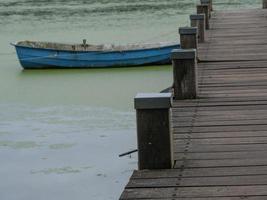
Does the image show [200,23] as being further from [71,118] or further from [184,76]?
[184,76]

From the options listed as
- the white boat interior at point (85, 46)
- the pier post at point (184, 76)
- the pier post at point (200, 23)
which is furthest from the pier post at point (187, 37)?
the white boat interior at point (85, 46)

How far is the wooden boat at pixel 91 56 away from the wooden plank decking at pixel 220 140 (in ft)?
23.4

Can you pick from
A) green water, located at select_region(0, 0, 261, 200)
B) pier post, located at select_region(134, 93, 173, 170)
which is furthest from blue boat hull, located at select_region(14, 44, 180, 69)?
pier post, located at select_region(134, 93, 173, 170)

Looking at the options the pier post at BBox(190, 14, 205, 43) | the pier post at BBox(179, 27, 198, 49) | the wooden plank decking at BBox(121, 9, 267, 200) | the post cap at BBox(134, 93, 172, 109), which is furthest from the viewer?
the pier post at BBox(190, 14, 205, 43)

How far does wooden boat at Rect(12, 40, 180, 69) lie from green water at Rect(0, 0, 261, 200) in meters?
0.25

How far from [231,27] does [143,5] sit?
18817 millimetres

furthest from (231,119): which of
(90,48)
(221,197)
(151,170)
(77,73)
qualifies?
(90,48)

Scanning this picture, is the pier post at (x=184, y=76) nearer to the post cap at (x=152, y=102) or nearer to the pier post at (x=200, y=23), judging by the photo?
the post cap at (x=152, y=102)

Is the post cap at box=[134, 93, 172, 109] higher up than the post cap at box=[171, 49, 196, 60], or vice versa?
the post cap at box=[134, 93, 172, 109]

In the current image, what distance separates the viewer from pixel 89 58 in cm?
1633

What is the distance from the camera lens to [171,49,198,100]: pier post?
6.23m

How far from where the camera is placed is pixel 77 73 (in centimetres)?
1587

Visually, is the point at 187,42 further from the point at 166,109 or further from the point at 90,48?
the point at 90,48

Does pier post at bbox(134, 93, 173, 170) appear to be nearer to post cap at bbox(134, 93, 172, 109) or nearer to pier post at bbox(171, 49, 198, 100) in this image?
post cap at bbox(134, 93, 172, 109)
